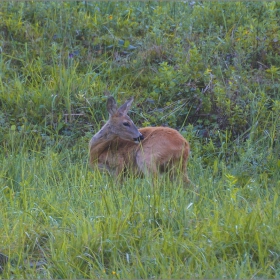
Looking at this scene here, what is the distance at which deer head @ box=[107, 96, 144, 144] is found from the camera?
775 centimetres

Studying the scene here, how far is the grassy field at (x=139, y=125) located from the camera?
482 centimetres

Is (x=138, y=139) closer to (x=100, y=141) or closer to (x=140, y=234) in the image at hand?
(x=100, y=141)

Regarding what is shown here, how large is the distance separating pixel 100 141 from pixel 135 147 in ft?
1.53

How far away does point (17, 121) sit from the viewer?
29.5 feet

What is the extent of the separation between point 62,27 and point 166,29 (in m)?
1.55

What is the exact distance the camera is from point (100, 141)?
7988 mm

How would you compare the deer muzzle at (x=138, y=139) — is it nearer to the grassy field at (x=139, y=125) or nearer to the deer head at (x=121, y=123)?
the deer head at (x=121, y=123)

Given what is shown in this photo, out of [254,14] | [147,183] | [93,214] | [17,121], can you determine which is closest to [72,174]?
[147,183]

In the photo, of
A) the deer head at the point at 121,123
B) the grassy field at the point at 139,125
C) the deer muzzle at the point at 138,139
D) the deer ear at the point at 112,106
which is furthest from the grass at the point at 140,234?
the deer ear at the point at 112,106

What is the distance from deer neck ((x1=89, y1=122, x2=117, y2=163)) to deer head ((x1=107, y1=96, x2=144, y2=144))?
5 centimetres

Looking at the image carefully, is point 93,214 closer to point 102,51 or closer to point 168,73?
point 168,73

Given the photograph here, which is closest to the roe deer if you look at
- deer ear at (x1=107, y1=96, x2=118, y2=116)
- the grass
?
deer ear at (x1=107, y1=96, x2=118, y2=116)

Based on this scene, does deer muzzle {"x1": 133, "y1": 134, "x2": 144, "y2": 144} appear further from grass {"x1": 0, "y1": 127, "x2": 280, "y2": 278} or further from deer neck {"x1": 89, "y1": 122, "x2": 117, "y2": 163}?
grass {"x1": 0, "y1": 127, "x2": 280, "y2": 278}

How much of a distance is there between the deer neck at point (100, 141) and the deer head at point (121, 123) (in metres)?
0.05
